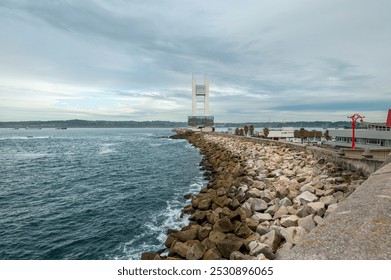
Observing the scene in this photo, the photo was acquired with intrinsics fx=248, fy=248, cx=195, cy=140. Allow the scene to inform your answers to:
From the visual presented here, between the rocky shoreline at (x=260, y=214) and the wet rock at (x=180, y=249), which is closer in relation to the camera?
the rocky shoreline at (x=260, y=214)

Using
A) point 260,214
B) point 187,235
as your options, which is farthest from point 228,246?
point 260,214

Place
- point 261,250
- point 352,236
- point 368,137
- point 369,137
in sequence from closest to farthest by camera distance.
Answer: point 352,236 < point 261,250 < point 369,137 < point 368,137

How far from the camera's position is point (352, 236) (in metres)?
4.13

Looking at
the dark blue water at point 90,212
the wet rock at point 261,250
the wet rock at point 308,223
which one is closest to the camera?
the wet rock at point 261,250

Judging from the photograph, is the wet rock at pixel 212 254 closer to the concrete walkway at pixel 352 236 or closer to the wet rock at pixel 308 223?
the wet rock at pixel 308 223

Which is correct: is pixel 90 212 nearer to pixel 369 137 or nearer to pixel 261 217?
pixel 261 217

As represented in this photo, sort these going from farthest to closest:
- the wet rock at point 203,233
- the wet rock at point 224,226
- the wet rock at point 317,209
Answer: the wet rock at point 224,226 → the wet rock at point 203,233 → the wet rock at point 317,209

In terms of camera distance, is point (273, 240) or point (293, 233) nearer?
point (273, 240)

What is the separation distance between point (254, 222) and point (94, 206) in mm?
11664

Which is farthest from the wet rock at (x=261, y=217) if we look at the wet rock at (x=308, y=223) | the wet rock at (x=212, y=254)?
the wet rock at (x=212, y=254)

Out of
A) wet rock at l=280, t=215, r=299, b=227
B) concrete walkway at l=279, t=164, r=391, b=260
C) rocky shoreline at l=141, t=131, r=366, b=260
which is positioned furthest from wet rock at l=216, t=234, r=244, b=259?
concrete walkway at l=279, t=164, r=391, b=260

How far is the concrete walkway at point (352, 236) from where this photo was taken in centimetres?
375

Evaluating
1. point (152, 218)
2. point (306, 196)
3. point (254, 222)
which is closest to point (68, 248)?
point (152, 218)
